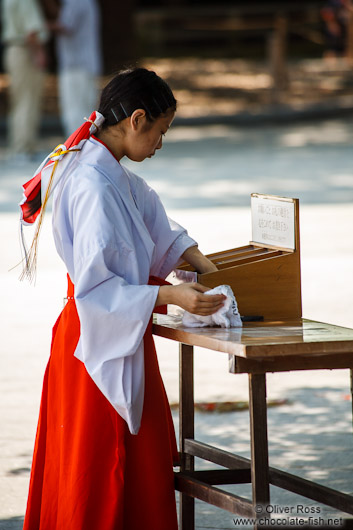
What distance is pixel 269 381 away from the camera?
19.8ft

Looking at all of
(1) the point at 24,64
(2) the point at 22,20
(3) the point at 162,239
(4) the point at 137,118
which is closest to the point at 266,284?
(3) the point at 162,239

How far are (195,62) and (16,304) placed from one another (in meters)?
21.7

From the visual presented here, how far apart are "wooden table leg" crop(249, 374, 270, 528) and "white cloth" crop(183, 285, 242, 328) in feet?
0.65

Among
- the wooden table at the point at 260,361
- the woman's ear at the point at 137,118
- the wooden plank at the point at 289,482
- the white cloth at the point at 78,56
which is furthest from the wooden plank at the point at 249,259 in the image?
the white cloth at the point at 78,56

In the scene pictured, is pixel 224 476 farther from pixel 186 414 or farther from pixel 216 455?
pixel 186 414

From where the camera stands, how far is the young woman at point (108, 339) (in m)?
3.31

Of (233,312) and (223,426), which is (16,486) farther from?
(233,312)

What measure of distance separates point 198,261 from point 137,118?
0.58 metres

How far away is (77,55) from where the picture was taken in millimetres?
14695

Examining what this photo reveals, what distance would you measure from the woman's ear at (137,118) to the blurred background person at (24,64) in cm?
1081

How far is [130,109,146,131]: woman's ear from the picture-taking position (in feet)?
11.2

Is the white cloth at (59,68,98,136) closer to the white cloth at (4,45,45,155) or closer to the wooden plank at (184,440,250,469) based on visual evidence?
the white cloth at (4,45,45,155)

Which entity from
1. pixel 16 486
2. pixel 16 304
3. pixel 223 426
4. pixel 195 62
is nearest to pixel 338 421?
pixel 223 426

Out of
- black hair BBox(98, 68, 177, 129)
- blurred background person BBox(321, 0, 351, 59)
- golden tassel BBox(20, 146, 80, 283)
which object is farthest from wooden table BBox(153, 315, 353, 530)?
blurred background person BBox(321, 0, 351, 59)
